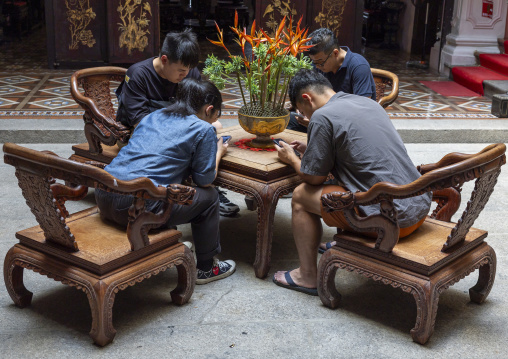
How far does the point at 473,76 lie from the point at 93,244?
6181 mm

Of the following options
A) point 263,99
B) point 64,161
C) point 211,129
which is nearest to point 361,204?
point 211,129

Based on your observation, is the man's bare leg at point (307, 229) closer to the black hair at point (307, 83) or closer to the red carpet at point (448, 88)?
the black hair at point (307, 83)

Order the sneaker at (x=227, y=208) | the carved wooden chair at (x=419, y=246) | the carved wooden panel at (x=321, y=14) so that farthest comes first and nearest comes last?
1. the carved wooden panel at (x=321, y=14)
2. the sneaker at (x=227, y=208)
3. the carved wooden chair at (x=419, y=246)

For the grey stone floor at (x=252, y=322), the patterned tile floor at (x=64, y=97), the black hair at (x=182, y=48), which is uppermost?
the black hair at (x=182, y=48)

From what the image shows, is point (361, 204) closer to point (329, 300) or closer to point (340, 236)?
point (340, 236)

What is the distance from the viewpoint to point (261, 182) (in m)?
3.30

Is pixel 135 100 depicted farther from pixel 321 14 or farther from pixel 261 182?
pixel 321 14

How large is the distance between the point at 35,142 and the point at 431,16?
6.70 meters

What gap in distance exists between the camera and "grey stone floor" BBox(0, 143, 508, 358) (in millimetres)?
2666

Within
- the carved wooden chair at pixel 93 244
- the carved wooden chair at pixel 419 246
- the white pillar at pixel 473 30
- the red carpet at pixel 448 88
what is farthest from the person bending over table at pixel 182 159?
the white pillar at pixel 473 30

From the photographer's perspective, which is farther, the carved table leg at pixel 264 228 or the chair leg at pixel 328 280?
the carved table leg at pixel 264 228

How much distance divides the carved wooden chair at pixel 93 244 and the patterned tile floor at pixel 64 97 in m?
3.49

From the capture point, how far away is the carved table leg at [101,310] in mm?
2576

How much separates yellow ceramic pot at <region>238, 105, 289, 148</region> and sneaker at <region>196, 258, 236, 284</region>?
2.26 feet
